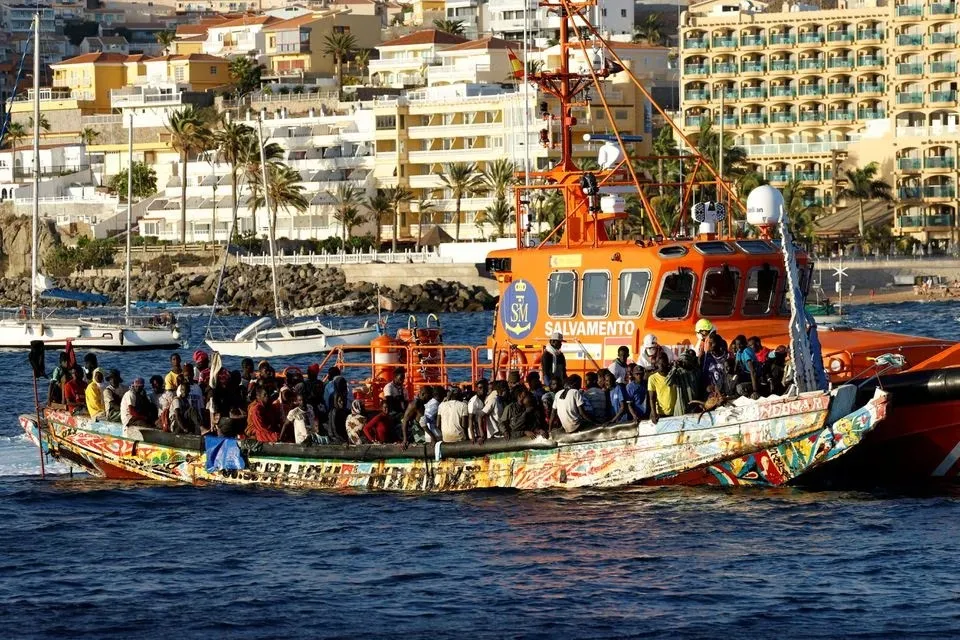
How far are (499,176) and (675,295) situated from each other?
9304cm

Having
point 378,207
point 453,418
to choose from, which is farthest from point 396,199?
point 453,418

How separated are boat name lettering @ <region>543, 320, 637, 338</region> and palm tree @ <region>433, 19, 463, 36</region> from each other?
495ft

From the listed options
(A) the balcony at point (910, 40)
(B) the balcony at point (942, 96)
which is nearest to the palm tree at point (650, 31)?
(A) the balcony at point (910, 40)

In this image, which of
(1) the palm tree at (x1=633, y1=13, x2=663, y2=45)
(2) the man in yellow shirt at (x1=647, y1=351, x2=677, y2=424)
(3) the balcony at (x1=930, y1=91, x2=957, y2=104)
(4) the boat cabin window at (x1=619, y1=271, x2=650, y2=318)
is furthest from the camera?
(1) the palm tree at (x1=633, y1=13, x2=663, y2=45)

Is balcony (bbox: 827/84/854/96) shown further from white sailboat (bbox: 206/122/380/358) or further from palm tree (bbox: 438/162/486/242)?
white sailboat (bbox: 206/122/380/358)

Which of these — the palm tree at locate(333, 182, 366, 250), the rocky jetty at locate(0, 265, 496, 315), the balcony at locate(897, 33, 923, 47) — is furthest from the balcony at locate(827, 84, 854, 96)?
the rocky jetty at locate(0, 265, 496, 315)

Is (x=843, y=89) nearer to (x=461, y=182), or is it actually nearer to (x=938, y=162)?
(x=938, y=162)

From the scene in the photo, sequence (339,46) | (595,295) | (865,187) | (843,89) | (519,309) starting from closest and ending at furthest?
(595,295) → (519,309) → (865,187) → (843,89) → (339,46)

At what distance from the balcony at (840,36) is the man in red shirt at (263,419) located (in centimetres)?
10342

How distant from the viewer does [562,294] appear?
2758cm

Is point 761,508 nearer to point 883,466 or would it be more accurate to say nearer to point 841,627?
A: point 883,466

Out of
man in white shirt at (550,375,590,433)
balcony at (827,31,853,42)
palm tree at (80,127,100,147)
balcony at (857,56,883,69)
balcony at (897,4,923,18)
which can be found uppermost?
balcony at (897,4,923,18)

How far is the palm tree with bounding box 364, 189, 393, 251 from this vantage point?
408 ft

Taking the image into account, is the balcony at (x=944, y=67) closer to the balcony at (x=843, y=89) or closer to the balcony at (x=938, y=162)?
the balcony at (x=843, y=89)
